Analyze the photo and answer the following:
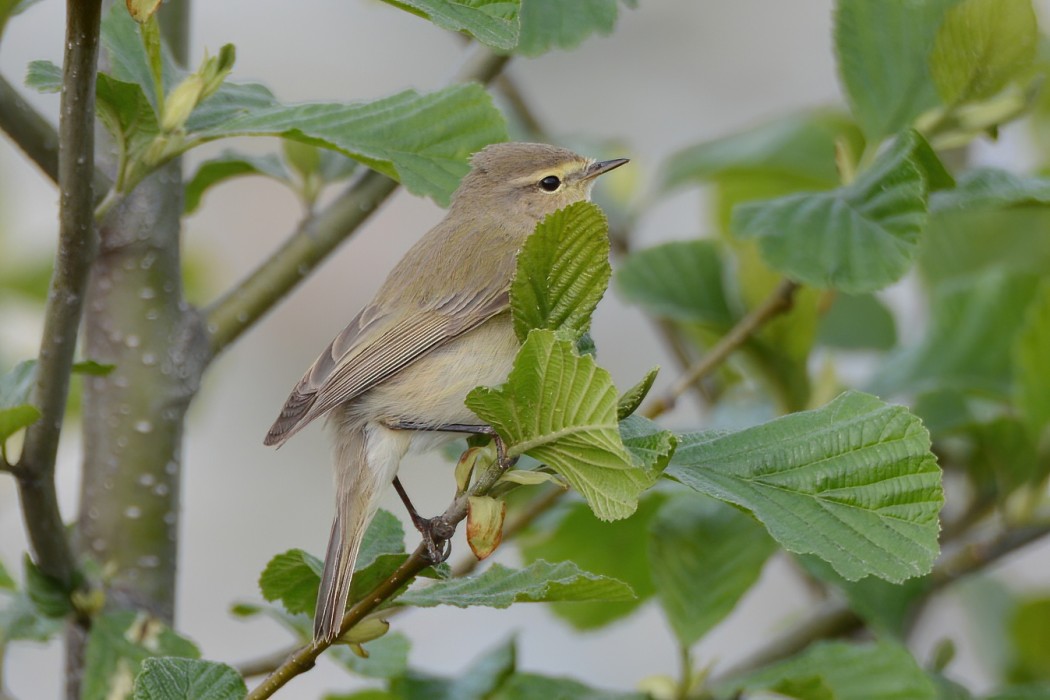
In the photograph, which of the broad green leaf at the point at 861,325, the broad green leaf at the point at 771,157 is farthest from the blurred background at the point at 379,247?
the broad green leaf at the point at 771,157

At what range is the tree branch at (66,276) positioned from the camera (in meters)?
1.05

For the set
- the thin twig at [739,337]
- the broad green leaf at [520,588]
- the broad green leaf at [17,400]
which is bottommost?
the thin twig at [739,337]

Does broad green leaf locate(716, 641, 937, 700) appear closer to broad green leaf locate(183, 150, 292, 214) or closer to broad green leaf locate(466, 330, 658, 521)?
broad green leaf locate(466, 330, 658, 521)

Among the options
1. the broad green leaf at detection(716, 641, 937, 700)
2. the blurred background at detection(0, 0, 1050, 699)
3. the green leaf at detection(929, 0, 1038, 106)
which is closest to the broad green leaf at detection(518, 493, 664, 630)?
the broad green leaf at detection(716, 641, 937, 700)

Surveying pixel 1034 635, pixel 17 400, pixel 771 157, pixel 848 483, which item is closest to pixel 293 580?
pixel 17 400

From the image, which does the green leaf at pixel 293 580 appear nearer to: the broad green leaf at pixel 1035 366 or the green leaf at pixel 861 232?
the green leaf at pixel 861 232

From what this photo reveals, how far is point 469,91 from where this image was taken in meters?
1.54

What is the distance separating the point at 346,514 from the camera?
62.2 inches

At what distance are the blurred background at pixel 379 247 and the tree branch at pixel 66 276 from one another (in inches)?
70.3

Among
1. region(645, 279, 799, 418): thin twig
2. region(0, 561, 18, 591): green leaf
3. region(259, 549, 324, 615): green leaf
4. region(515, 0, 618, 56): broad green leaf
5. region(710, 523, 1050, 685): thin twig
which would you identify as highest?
region(515, 0, 618, 56): broad green leaf

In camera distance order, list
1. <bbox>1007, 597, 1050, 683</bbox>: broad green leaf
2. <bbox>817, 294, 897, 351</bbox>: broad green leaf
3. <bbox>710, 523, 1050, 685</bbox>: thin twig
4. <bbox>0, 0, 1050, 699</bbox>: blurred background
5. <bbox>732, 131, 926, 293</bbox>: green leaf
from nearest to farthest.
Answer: <bbox>732, 131, 926, 293</bbox>: green leaf, <bbox>710, 523, 1050, 685</bbox>: thin twig, <bbox>1007, 597, 1050, 683</bbox>: broad green leaf, <bbox>817, 294, 897, 351</bbox>: broad green leaf, <bbox>0, 0, 1050, 699</bbox>: blurred background

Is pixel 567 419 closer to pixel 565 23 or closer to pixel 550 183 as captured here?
pixel 565 23

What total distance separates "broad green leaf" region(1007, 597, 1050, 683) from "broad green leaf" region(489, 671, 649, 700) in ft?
3.09

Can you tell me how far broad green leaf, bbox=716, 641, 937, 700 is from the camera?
1600mm
